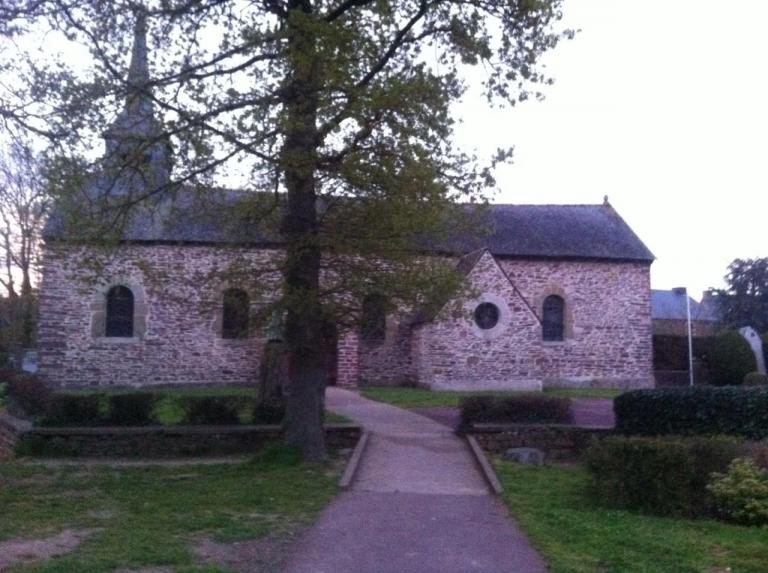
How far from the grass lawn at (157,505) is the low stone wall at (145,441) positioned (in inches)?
60.4

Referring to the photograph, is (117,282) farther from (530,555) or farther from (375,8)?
(530,555)

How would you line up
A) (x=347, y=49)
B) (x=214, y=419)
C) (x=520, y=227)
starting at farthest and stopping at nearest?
(x=520, y=227) < (x=214, y=419) < (x=347, y=49)

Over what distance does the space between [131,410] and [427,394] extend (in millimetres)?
11192

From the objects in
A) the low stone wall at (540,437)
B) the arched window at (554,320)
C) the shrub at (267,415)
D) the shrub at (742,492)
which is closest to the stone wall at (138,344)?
the arched window at (554,320)

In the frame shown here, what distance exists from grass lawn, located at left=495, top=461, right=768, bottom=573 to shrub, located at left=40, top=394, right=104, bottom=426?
27.3 feet

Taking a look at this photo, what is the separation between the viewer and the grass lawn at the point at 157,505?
851 cm

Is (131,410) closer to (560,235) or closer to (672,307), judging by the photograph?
(560,235)

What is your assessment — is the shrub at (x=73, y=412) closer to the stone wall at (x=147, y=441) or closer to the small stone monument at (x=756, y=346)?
the stone wall at (x=147, y=441)

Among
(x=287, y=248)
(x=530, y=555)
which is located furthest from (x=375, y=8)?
(x=530, y=555)

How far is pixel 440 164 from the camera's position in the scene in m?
14.1

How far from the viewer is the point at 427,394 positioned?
89.2 feet

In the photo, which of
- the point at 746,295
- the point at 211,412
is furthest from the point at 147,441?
the point at 746,295

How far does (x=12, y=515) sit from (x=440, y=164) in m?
7.18

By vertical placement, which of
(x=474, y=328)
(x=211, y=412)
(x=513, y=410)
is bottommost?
(x=211, y=412)
